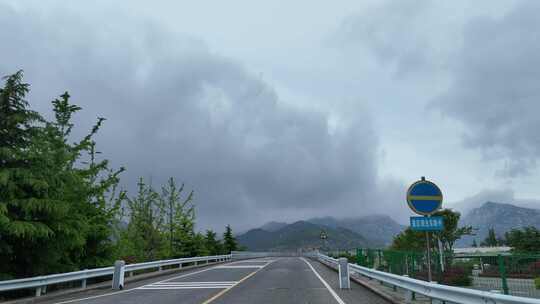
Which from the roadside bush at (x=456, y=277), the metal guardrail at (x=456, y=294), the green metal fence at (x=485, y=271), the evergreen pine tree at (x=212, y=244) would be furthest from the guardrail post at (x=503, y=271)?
the evergreen pine tree at (x=212, y=244)

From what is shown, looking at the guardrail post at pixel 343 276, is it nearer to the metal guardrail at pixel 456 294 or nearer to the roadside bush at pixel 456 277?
the metal guardrail at pixel 456 294

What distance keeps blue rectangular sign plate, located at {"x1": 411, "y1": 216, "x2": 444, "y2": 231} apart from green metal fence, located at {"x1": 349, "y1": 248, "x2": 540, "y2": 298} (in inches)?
60.3

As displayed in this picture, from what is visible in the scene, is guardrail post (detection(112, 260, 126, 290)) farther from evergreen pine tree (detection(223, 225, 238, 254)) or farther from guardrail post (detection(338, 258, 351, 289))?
evergreen pine tree (detection(223, 225, 238, 254))

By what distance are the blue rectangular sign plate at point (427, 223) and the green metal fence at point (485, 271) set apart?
1533 mm

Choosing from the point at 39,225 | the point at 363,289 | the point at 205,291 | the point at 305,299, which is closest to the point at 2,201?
the point at 39,225

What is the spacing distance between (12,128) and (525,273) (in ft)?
49.9

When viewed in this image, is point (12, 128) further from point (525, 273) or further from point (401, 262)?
point (525, 273)

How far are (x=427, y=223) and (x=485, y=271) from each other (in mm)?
2410

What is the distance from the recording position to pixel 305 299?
11.8 meters

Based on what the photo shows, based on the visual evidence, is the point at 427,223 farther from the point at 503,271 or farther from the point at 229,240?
the point at 229,240

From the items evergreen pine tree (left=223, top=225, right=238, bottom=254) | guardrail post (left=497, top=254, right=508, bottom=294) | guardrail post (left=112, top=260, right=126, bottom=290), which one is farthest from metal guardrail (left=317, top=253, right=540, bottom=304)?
evergreen pine tree (left=223, top=225, right=238, bottom=254)

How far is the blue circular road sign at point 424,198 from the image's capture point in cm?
971

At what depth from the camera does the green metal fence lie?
9297 mm

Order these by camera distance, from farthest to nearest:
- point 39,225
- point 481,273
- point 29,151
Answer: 1. point 29,151
2. point 39,225
3. point 481,273
